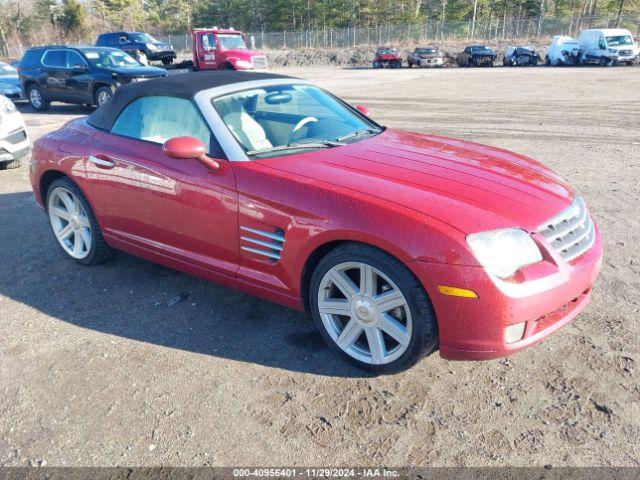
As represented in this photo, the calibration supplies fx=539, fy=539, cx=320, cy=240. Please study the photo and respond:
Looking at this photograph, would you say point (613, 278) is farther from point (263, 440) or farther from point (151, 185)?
point (151, 185)

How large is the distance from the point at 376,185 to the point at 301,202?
16.7 inches

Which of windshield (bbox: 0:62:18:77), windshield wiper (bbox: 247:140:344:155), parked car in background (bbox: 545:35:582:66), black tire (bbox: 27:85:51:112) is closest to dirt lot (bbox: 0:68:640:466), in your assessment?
windshield wiper (bbox: 247:140:344:155)

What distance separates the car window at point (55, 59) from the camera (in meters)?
14.6

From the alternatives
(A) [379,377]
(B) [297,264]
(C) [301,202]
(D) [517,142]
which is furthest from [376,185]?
(D) [517,142]

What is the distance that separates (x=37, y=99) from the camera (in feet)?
50.2

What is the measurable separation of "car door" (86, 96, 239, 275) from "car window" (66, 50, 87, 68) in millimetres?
11800

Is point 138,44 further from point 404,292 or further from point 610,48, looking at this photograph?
point 404,292

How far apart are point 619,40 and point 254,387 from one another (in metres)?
35.2

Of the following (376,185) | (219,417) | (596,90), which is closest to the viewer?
(219,417)

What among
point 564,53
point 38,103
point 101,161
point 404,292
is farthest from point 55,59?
point 564,53

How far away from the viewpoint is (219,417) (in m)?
2.74

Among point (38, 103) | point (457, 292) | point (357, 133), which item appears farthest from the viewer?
point (38, 103)

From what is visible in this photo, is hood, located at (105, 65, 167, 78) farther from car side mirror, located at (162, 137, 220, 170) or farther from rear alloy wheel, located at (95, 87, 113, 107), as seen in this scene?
car side mirror, located at (162, 137, 220, 170)

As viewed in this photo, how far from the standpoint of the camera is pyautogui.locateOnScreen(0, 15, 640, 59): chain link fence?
50438 mm
